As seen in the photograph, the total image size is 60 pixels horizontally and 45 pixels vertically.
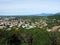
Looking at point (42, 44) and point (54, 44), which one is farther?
point (54, 44)

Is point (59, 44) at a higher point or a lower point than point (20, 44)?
lower

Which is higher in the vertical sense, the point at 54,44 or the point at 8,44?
the point at 8,44

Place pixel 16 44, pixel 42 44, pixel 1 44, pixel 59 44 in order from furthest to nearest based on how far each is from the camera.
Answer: pixel 59 44 < pixel 42 44 < pixel 1 44 < pixel 16 44

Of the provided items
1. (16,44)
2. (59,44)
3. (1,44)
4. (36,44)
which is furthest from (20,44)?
(59,44)

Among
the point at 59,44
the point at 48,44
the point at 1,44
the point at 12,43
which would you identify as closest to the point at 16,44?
the point at 12,43

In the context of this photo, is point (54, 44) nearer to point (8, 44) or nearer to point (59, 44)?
point (59, 44)

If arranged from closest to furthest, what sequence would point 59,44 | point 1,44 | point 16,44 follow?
point 16,44 → point 1,44 → point 59,44

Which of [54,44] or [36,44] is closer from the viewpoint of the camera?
[36,44]

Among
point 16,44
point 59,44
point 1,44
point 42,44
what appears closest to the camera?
point 16,44

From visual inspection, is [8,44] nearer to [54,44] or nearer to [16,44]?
[16,44]
